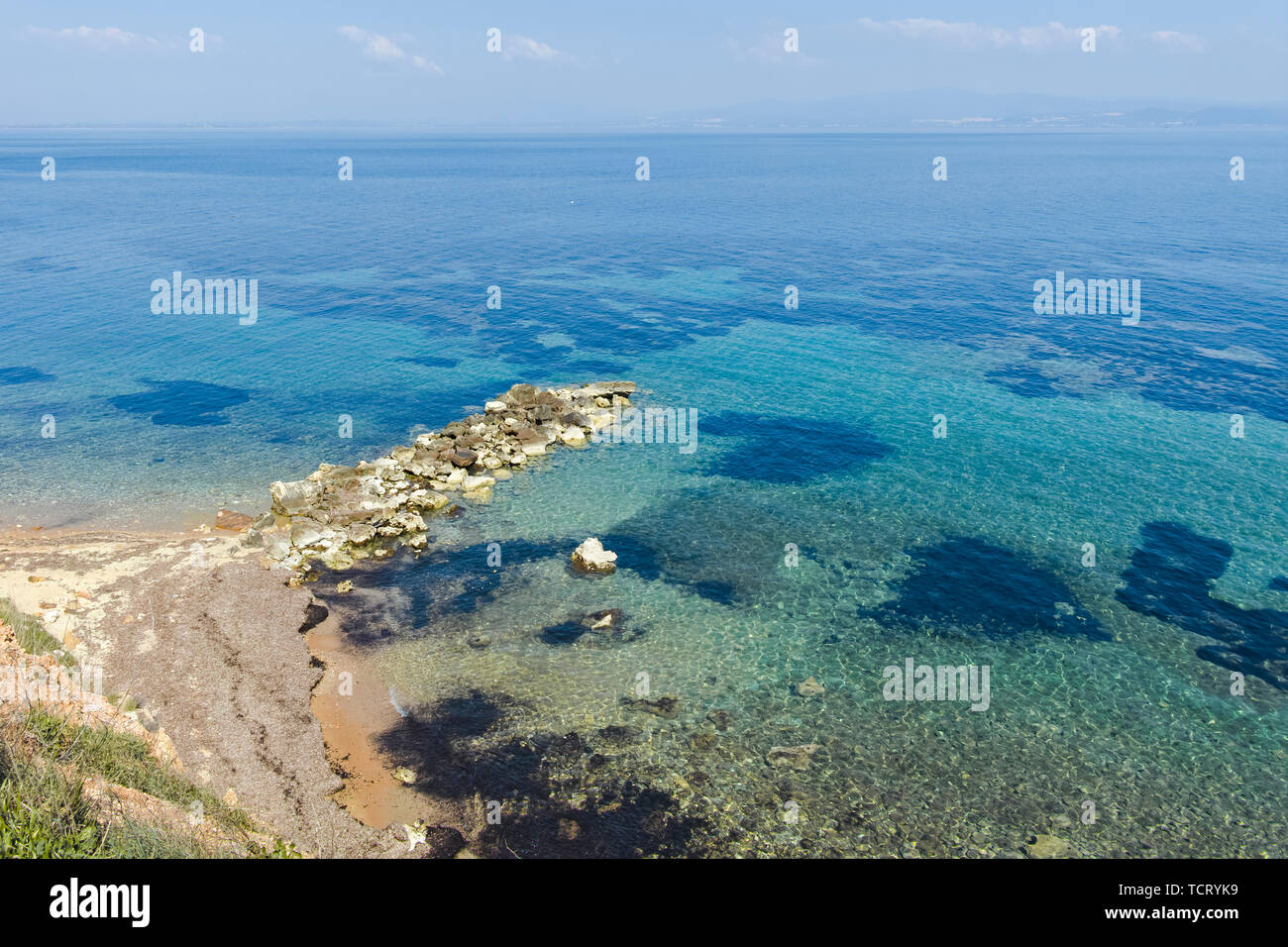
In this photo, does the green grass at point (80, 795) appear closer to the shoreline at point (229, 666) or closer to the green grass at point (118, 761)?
the green grass at point (118, 761)

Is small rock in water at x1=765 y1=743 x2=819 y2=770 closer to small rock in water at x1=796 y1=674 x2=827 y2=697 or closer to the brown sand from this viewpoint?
small rock in water at x1=796 y1=674 x2=827 y2=697

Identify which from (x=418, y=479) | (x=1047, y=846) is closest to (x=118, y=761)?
(x=418, y=479)

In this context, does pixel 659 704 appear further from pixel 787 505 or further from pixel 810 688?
pixel 787 505

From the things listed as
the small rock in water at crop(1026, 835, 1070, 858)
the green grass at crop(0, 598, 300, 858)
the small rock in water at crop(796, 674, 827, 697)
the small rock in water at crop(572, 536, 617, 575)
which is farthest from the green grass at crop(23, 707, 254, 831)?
the small rock in water at crop(1026, 835, 1070, 858)

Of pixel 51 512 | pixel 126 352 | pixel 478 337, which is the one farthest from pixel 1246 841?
pixel 126 352
